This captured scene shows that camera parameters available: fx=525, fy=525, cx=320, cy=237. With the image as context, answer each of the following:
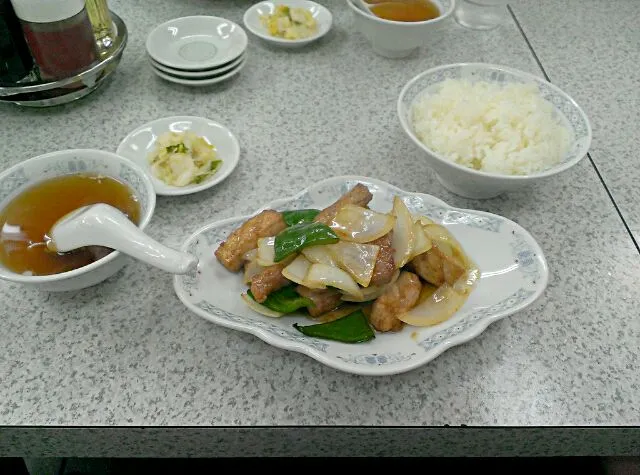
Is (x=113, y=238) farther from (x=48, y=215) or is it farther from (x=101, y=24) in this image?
(x=101, y=24)

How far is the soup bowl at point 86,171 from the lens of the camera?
0.80 meters

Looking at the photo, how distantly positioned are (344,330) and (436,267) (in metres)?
0.19

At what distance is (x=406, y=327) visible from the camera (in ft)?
2.64

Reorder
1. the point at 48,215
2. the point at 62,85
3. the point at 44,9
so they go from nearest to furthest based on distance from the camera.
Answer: the point at 48,215 → the point at 44,9 → the point at 62,85

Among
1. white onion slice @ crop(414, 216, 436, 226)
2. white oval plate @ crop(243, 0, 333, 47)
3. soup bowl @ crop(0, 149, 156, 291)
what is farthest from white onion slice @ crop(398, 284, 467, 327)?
white oval plate @ crop(243, 0, 333, 47)

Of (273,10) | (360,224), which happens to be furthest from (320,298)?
(273,10)

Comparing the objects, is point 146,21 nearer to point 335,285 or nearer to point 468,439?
→ point 335,285

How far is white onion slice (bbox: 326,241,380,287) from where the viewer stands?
0.79 meters

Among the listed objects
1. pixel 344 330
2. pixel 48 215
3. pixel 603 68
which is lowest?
pixel 603 68

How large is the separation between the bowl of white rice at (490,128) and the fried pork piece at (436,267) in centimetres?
21

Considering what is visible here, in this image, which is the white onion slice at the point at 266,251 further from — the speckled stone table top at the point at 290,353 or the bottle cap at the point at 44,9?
the bottle cap at the point at 44,9

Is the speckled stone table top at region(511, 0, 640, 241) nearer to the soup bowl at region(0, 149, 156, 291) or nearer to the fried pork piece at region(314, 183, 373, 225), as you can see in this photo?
the fried pork piece at region(314, 183, 373, 225)

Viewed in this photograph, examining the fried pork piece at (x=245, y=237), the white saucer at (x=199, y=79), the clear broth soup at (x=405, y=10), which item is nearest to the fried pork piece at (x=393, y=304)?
the fried pork piece at (x=245, y=237)

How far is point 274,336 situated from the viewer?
76cm
